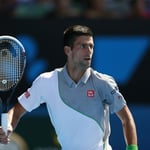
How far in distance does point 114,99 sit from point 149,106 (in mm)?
3859

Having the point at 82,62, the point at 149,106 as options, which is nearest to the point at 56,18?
the point at 149,106

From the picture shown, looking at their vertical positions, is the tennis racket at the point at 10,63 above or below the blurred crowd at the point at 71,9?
below

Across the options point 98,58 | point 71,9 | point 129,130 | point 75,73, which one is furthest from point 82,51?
point 71,9

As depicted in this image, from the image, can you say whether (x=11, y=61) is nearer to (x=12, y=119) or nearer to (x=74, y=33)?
(x=12, y=119)

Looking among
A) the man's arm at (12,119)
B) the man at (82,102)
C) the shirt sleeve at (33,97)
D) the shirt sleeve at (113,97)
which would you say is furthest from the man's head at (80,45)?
the man's arm at (12,119)

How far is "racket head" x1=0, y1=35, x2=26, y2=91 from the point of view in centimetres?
622

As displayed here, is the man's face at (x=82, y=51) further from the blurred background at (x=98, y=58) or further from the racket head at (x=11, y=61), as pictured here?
the blurred background at (x=98, y=58)

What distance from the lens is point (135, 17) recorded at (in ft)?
34.4

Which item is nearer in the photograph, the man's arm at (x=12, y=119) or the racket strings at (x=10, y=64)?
the man's arm at (x=12, y=119)

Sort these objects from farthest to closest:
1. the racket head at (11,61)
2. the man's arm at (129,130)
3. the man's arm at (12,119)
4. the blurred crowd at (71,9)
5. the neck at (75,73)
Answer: the blurred crowd at (71,9)
the neck at (75,73)
the racket head at (11,61)
the man's arm at (129,130)
the man's arm at (12,119)

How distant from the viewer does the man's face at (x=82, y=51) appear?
242 inches

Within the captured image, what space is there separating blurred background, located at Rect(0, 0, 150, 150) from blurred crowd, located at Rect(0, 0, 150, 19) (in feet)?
0.79

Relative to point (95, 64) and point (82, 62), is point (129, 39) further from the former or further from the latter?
point (82, 62)

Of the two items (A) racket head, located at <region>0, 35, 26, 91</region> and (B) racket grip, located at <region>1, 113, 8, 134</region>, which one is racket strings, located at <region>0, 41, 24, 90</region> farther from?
(B) racket grip, located at <region>1, 113, 8, 134</region>
